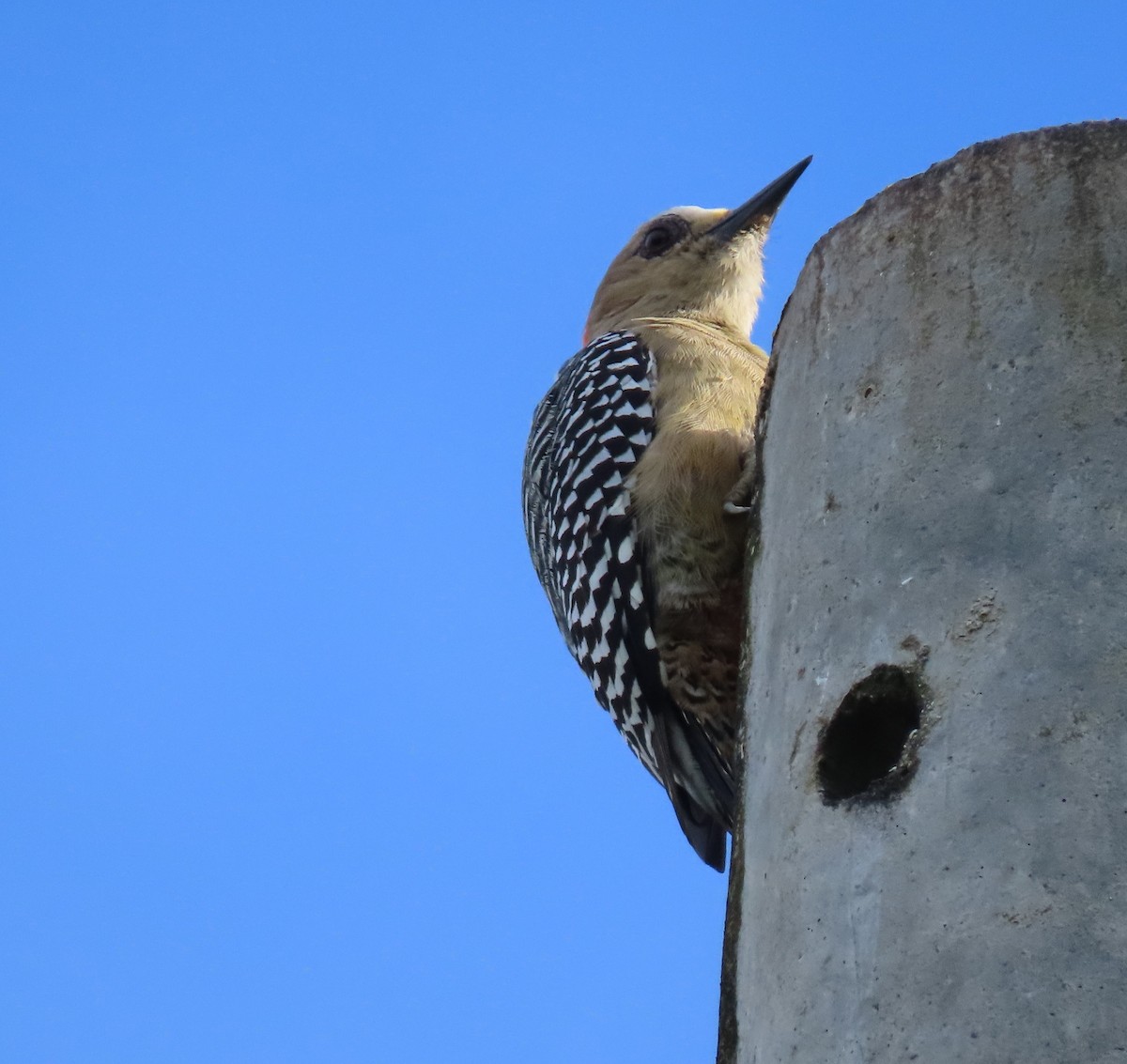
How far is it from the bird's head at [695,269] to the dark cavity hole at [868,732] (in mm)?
4097

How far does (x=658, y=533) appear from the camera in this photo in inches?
210

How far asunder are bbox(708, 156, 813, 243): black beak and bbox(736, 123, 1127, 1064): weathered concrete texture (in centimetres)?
374

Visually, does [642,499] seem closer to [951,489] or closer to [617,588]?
[617,588]

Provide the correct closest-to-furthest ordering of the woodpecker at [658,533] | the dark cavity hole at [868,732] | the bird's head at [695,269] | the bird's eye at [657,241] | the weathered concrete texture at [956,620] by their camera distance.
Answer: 1. the weathered concrete texture at [956,620]
2. the dark cavity hole at [868,732]
3. the woodpecker at [658,533]
4. the bird's head at [695,269]
5. the bird's eye at [657,241]

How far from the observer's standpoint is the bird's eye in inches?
315

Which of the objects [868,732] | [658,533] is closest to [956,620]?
[868,732]

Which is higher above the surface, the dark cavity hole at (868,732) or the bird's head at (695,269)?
the bird's head at (695,269)

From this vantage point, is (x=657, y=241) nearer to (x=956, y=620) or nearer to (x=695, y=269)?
(x=695, y=269)

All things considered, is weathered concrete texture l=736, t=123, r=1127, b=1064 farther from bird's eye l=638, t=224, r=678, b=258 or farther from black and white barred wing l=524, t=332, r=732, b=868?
bird's eye l=638, t=224, r=678, b=258

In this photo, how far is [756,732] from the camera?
3.82m

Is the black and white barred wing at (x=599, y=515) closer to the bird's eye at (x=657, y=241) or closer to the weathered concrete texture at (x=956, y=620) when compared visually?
the weathered concrete texture at (x=956, y=620)

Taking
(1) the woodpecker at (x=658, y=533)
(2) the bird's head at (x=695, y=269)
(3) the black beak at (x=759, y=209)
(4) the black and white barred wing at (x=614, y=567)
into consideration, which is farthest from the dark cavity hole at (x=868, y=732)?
(3) the black beak at (x=759, y=209)

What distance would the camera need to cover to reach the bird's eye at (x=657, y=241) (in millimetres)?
8008

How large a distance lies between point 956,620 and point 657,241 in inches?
194
